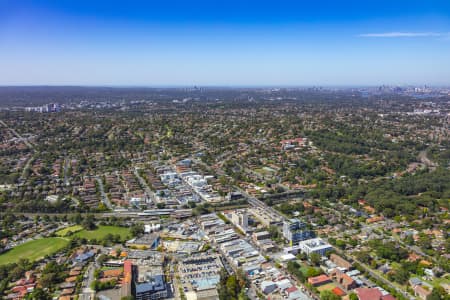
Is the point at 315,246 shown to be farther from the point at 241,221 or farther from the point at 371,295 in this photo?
the point at 241,221

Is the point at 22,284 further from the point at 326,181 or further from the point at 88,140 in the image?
the point at 88,140

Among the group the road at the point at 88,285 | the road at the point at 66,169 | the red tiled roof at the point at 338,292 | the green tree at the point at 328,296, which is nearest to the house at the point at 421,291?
the red tiled roof at the point at 338,292

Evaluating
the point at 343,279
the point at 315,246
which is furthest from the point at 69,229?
the point at 343,279

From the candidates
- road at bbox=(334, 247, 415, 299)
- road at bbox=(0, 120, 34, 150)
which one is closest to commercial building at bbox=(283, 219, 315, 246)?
road at bbox=(334, 247, 415, 299)

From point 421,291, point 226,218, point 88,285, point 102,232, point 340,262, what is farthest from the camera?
point 226,218

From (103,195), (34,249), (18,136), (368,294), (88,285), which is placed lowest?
(34,249)

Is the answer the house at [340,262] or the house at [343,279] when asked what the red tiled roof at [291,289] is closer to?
the house at [343,279]
